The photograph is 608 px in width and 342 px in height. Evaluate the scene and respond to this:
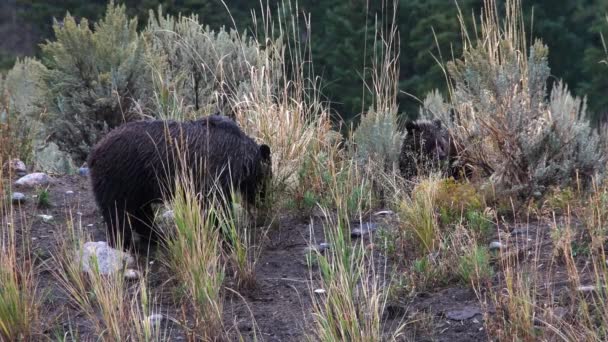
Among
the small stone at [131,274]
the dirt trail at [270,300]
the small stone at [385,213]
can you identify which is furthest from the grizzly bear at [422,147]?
the small stone at [131,274]

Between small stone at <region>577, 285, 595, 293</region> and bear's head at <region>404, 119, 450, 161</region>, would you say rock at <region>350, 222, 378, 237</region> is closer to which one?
bear's head at <region>404, 119, 450, 161</region>

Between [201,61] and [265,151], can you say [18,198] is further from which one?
[201,61]

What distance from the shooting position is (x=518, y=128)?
6395mm

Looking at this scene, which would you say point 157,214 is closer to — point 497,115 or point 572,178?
point 497,115

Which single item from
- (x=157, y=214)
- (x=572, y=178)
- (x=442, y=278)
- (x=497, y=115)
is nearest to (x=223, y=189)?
(x=157, y=214)

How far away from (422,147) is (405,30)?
79.0ft

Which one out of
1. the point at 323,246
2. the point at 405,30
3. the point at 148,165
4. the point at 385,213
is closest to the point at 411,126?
the point at 385,213

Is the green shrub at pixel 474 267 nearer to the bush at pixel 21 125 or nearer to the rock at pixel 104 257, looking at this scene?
the rock at pixel 104 257

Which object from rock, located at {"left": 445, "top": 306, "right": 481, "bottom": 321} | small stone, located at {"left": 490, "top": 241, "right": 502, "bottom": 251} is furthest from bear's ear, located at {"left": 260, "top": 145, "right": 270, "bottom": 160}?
rock, located at {"left": 445, "top": 306, "right": 481, "bottom": 321}

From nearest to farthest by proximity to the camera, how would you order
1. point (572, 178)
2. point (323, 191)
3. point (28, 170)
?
1. point (572, 178)
2. point (323, 191)
3. point (28, 170)

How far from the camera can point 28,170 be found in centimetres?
786

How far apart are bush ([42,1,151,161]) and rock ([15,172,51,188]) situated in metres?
1.27

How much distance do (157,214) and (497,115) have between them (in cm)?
241

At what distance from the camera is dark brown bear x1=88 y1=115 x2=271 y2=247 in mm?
5785
